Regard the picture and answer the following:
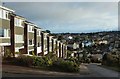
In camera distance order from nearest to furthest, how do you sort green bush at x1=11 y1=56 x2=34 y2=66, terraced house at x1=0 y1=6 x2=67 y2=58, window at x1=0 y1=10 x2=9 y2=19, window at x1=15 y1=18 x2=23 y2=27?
green bush at x1=11 y1=56 x2=34 y2=66
window at x1=0 y1=10 x2=9 y2=19
terraced house at x1=0 y1=6 x2=67 y2=58
window at x1=15 y1=18 x2=23 y2=27

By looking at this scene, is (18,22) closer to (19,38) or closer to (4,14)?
(19,38)

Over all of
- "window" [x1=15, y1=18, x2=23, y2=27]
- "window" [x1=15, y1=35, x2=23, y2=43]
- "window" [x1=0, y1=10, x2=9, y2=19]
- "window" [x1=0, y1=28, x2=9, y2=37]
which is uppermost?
"window" [x1=0, y1=10, x2=9, y2=19]

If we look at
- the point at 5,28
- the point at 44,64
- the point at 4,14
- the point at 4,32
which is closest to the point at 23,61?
the point at 44,64

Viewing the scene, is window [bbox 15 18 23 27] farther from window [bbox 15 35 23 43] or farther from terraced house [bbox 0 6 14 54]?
terraced house [bbox 0 6 14 54]

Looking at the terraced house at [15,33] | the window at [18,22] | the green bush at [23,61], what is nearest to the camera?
the green bush at [23,61]

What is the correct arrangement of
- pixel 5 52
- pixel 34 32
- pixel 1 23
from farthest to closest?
pixel 34 32, pixel 1 23, pixel 5 52

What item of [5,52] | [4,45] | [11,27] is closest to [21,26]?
[11,27]

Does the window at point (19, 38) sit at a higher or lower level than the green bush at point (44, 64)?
higher

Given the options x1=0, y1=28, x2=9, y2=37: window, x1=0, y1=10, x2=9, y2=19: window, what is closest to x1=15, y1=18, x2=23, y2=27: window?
x1=0, y1=10, x2=9, y2=19: window

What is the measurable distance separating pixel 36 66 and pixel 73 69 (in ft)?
13.1

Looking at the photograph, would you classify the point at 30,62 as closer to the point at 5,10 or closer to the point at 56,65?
the point at 56,65

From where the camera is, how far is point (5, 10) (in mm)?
49625

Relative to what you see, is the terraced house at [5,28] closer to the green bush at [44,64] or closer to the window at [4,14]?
the window at [4,14]

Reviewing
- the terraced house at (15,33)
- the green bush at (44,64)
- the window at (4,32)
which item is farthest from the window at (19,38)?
the green bush at (44,64)
